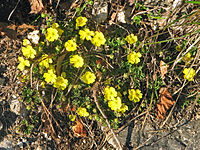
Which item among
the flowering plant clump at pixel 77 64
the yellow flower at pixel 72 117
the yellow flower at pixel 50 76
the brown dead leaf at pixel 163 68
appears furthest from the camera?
the brown dead leaf at pixel 163 68

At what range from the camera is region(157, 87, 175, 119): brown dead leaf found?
333cm

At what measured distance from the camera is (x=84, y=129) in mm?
3182

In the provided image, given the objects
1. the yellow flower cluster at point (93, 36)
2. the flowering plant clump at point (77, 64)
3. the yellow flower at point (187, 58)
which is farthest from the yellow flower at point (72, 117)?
the yellow flower at point (187, 58)

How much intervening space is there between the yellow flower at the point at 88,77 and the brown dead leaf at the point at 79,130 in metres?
0.62

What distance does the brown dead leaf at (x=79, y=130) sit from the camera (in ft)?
10.3

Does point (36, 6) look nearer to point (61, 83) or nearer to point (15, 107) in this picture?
point (61, 83)

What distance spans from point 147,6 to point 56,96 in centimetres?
198

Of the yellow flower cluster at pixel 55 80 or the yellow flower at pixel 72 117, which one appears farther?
the yellow flower at pixel 72 117

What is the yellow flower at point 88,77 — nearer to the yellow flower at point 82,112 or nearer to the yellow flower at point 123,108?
the yellow flower at point 82,112

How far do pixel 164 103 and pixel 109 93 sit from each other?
0.89 meters

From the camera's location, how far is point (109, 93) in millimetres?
3092

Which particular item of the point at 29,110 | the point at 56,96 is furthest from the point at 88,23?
the point at 29,110

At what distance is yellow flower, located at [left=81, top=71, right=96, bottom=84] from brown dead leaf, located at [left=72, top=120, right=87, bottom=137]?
0.62 m

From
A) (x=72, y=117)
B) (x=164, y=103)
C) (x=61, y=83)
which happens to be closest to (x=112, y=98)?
(x=72, y=117)
